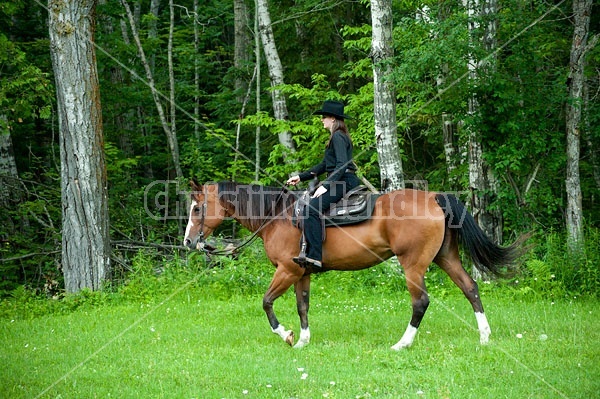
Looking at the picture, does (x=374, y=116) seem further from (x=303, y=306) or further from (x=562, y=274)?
(x=303, y=306)

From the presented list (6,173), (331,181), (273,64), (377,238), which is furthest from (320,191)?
(6,173)

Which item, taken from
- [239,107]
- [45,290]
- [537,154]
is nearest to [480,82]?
[537,154]

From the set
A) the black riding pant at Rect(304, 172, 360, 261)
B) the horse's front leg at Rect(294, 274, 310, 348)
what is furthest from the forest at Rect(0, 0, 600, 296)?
the horse's front leg at Rect(294, 274, 310, 348)

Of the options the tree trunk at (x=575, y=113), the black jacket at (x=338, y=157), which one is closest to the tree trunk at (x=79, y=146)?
the black jacket at (x=338, y=157)

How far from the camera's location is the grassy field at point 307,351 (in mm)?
6863

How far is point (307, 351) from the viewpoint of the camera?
27.4ft

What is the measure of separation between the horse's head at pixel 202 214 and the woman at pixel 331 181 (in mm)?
1062

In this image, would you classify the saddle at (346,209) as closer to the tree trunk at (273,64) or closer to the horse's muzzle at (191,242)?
the horse's muzzle at (191,242)

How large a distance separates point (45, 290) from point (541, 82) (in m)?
10.2

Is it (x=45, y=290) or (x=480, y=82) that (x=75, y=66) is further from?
(x=480, y=82)

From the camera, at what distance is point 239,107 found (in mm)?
21578

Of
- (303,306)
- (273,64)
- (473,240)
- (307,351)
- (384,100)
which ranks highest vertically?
(273,64)

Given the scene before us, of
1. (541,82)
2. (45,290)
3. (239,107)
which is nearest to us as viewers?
(541,82)

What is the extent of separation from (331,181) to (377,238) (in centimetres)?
92
